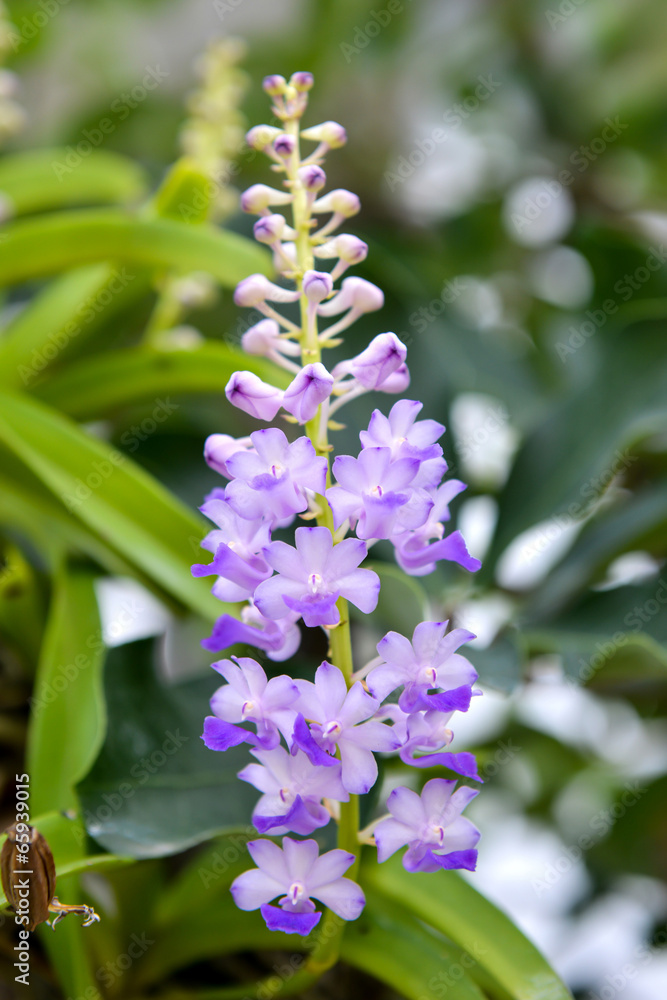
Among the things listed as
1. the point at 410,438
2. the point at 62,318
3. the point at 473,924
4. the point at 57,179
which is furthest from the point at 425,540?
the point at 57,179

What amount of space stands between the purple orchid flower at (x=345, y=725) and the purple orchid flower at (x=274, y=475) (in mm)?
92

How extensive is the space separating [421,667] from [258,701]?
9 cm

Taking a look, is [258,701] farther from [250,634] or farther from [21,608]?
[21,608]

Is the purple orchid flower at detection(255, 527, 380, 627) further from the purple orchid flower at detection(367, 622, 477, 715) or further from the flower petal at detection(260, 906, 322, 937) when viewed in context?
the flower petal at detection(260, 906, 322, 937)

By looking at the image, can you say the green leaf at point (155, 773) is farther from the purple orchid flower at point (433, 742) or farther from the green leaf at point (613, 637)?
the green leaf at point (613, 637)

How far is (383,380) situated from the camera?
54 centimetres

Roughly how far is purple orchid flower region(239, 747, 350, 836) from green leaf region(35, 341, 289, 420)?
445 millimetres

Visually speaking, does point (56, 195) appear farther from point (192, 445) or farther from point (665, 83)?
point (665, 83)

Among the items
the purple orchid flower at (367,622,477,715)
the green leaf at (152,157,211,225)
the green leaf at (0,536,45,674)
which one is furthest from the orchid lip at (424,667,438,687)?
the green leaf at (152,157,211,225)

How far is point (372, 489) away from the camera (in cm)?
47

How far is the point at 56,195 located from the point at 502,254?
0.83m

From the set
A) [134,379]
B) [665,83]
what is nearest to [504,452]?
[134,379]

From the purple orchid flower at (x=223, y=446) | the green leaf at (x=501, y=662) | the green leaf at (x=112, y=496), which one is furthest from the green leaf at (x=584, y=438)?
the purple orchid flower at (x=223, y=446)

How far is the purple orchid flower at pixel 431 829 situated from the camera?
47 centimetres
